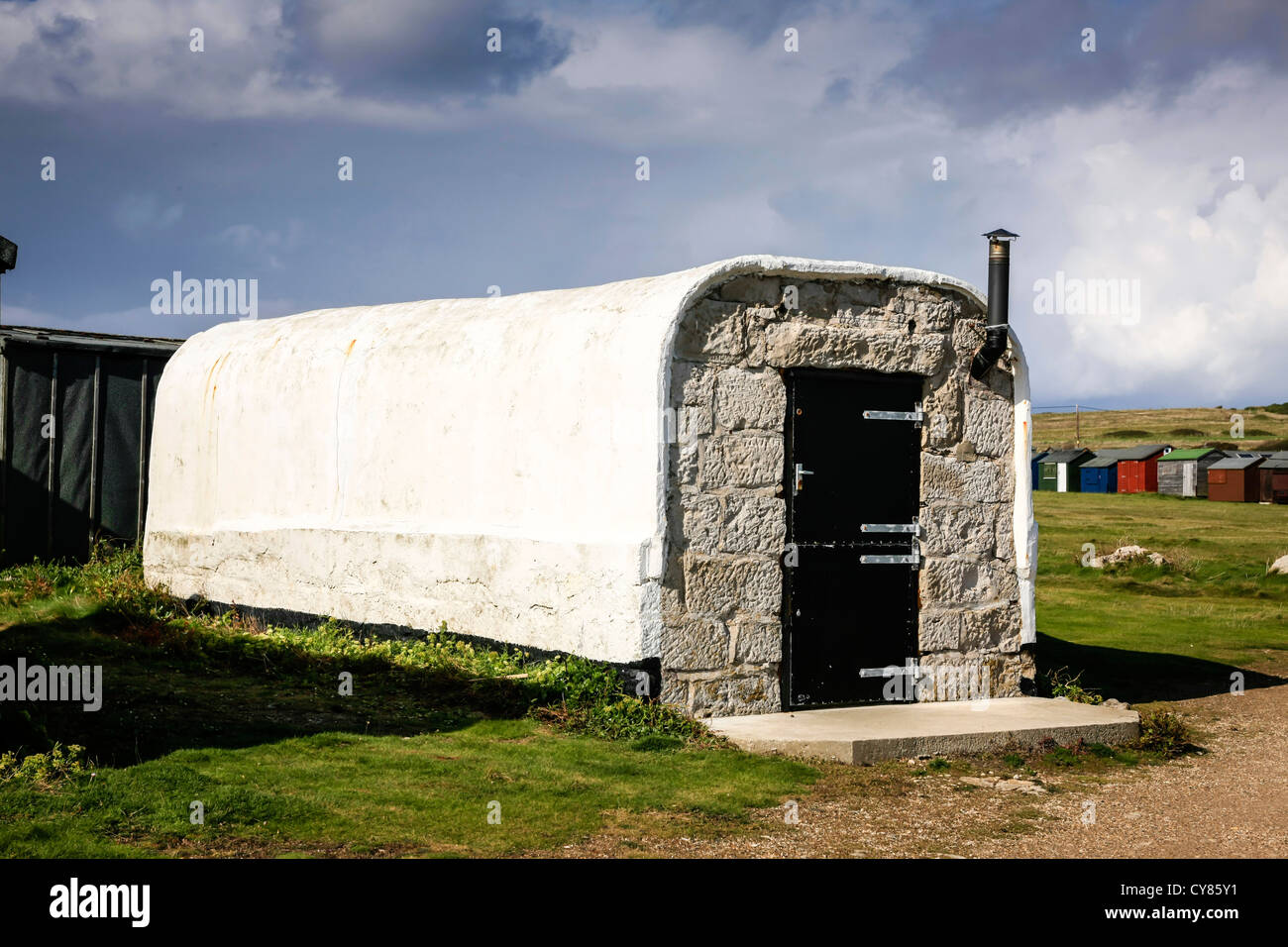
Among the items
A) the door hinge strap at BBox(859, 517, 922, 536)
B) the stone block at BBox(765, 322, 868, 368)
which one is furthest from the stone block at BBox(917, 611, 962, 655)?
the stone block at BBox(765, 322, 868, 368)

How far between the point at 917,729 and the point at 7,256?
5.95m

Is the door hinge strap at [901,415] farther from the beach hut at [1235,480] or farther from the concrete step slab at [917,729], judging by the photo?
the beach hut at [1235,480]

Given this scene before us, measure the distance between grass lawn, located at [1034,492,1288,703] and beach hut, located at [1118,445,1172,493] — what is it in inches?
583

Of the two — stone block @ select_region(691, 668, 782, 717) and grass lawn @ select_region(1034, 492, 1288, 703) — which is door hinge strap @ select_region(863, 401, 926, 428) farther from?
grass lawn @ select_region(1034, 492, 1288, 703)

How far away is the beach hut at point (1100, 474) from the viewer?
50156mm

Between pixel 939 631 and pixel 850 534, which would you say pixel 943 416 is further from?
pixel 939 631

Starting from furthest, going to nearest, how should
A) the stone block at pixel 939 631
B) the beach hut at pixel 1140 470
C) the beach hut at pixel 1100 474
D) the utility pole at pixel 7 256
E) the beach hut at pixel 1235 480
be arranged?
the beach hut at pixel 1100 474 < the beach hut at pixel 1140 470 < the beach hut at pixel 1235 480 < the stone block at pixel 939 631 < the utility pole at pixel 7 256

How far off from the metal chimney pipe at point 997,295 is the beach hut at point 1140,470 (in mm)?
42249

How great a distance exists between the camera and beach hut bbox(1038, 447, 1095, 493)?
51.6 m

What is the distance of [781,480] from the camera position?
344 inches

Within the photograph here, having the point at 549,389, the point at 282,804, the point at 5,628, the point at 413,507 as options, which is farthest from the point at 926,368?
the point at 5,628

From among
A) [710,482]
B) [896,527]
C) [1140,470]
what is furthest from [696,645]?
[1140,470]

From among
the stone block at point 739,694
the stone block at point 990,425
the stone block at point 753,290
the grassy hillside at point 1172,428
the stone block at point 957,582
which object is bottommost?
the stone block at point 739,694

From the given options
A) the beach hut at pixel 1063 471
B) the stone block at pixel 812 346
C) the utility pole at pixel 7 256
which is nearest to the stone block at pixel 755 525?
the stone block at pixel 812 346
